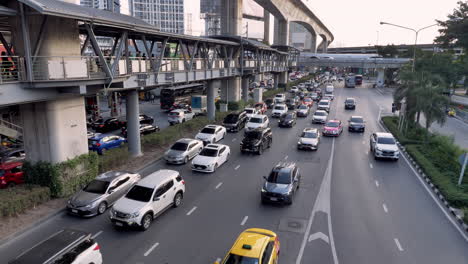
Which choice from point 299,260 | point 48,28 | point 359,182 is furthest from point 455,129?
point 48,28

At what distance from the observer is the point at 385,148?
78.6 feet

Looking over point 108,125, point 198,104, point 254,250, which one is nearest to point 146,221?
point 254,250

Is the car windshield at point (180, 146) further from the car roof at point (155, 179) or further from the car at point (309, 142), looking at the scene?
the car at point (309, 142)

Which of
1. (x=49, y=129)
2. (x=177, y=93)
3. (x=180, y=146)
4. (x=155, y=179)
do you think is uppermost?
(x=49, y=129)

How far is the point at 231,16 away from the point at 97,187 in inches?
1615

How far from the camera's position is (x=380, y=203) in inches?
661

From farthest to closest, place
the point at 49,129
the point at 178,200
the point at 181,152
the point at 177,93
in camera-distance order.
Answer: the point at 177,93
the point at 181,152
the point at 49,129
the point at 178,200

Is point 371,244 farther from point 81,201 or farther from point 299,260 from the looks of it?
point 81,201

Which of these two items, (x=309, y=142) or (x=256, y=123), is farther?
(x=256, y=123)

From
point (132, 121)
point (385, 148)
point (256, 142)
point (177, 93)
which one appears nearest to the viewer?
point (132, 121)

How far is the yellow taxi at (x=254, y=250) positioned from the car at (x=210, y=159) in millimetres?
10185

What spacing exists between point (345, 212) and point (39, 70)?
15618 mm

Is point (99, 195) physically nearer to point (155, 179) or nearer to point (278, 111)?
point (155, 179)

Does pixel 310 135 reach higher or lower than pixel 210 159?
higher
